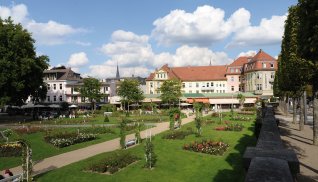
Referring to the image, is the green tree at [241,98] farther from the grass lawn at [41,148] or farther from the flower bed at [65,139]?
the flower bed at [65,139]

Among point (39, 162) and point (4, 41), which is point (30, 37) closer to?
point (4, 41)

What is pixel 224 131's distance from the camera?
35031 millimetres

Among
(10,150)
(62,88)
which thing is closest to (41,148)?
(10,150)

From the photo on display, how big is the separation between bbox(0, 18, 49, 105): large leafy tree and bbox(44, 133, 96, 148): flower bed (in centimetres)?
2079

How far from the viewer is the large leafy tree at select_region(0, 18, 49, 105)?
48.6 meters

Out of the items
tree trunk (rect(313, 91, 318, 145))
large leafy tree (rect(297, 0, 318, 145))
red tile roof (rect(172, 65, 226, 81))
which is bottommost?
tree trunk (rect(313, 91, 318, 145))

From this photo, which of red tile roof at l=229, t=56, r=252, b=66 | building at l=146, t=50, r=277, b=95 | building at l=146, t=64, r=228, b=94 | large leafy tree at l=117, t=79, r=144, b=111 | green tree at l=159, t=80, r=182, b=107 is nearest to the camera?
large leafy tree at l=117, t=79, r=144, b=111

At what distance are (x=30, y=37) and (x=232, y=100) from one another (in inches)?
1977

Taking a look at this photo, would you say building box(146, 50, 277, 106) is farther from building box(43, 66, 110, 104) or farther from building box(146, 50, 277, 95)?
building box(43, 66, 110, 104)

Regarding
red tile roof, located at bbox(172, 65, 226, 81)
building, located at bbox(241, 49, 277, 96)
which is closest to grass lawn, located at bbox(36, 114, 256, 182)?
building, located at bbox(241, 49, 277, 96)

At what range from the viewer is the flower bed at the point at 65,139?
27.5 metres

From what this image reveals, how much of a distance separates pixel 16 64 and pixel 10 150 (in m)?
27.9

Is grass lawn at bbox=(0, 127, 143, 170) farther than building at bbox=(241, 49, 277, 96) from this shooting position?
No

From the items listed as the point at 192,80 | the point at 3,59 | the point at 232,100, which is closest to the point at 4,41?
the point at 3,59
